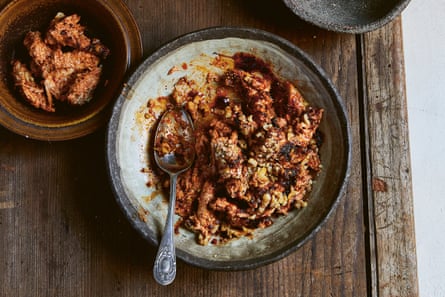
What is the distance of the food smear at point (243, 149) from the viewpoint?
1.65 metres

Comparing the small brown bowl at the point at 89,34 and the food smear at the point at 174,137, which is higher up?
the small brown bowl at the point at 89,34

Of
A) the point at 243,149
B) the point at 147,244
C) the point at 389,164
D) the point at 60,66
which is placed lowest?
the point at 147,244

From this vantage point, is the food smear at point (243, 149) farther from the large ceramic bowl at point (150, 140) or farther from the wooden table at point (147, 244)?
the wooden table at point (147, 244)

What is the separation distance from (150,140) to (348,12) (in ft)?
2.87

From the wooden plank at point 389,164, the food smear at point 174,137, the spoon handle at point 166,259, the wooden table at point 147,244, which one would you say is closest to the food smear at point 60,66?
the wooden table at point 147,244

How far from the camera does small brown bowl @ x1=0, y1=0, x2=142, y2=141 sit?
165 centimetres

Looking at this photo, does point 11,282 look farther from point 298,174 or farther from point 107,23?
point 298,174

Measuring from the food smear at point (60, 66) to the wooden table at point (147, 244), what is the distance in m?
0.17

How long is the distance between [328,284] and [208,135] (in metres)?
0.69

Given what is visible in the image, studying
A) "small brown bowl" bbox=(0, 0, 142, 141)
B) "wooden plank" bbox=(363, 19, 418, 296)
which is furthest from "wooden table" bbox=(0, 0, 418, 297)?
"small brown bowl" bbox=(0, 0, 142, 141)

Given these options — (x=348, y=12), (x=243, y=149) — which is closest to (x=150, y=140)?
(x=243, y=149)

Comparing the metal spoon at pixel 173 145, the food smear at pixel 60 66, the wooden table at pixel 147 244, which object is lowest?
the wooden table at pixel 147 244

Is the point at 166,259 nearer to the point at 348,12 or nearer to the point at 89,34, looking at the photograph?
the point at 89,34

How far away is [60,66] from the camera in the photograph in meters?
1.72
